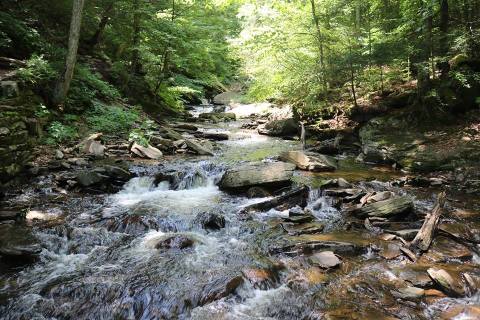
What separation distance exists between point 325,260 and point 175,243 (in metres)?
2.65

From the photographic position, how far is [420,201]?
856 centimetres

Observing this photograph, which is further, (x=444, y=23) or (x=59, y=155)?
(x=444, y=23)

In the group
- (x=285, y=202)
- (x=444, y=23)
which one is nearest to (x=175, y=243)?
(x=285, y=202)

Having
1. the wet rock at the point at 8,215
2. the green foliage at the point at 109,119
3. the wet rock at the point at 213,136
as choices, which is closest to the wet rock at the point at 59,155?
the green foliage at the point at 109,119

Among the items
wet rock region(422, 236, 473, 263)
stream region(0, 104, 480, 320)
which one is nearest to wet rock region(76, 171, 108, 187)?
stream region(0, 104, 480, 320)

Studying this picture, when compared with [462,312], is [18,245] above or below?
above

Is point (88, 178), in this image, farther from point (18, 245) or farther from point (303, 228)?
point (303, 228)

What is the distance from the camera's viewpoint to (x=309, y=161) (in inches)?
449

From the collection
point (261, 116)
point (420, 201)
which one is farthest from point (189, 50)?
point (420, 201)

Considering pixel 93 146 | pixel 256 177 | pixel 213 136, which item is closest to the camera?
pixel 256 177

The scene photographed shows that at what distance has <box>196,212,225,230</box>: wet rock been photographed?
7.46 metres

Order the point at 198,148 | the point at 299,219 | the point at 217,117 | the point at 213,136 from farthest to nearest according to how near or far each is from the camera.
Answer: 1. the point at 217,117
2. the point at 213,136
3. the point at 198,148
4. the point at 299,219

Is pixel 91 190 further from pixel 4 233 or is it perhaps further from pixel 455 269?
pixel 455 269

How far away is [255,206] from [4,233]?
16.2ft
